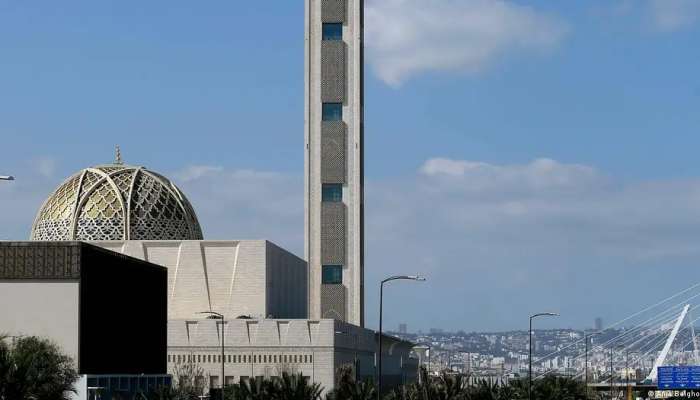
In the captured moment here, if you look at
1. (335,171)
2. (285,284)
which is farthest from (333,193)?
(285,284)

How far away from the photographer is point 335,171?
351ft

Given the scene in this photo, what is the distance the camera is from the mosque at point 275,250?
92000 mm

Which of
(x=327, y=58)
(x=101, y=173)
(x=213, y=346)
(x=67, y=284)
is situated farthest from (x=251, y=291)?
(x=67, y=284)

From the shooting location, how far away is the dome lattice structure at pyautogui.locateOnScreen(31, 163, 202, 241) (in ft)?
320

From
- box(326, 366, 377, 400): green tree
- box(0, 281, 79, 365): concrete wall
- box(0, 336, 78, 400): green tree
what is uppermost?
box(0, 281, 79, 365): concrete wall

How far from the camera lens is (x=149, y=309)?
260ft

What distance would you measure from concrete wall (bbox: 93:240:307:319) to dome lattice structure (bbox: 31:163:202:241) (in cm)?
165

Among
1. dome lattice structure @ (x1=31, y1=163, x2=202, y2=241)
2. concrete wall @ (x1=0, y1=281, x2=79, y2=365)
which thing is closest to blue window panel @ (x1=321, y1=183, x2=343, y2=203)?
dome lattice structure @ (x1=31, y1=163, x2=202, y2=241)

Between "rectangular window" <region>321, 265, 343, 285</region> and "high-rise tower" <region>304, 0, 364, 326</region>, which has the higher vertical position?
"high-rise tower" <region>304, 0, 364, 326</region>

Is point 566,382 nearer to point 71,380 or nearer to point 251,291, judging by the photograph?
point 251,291

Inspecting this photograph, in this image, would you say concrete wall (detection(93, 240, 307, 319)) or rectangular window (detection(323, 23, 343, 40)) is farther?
rectangular window (detection(323, 23, 343, 40))

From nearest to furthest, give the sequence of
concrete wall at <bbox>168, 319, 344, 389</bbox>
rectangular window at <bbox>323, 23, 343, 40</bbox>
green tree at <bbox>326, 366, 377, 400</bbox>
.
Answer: green tree at <bbox>326, 366, 377, 400</bbox>, concrete wall at <bbox>168, 319, 344, 389</bbox>, rectangular window at <bbox>323, 23, 343, 40</bbox>

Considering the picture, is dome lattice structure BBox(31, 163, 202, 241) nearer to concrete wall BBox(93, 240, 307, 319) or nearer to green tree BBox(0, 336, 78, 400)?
concrete wall BBox(93, 240, 307, 319)

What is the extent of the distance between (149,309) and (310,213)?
29.2 metres
